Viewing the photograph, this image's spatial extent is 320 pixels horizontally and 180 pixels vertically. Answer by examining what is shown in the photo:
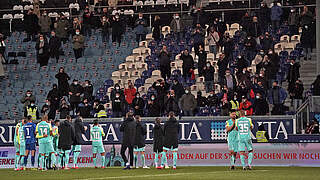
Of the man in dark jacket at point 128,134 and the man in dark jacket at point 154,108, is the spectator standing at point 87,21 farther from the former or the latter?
the man in dark jacket at point 128,134

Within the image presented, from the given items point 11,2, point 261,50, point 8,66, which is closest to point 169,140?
point 261,50

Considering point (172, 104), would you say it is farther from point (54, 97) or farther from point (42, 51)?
point (42, 51)

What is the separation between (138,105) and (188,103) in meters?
2.40

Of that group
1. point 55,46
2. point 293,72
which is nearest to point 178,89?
point 293,72

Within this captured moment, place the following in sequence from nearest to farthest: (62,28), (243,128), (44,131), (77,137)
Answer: (243,128), (44,131), (77,137), (62,28)

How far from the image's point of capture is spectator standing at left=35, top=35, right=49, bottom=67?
44.0 metres

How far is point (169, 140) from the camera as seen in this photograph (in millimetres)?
32094

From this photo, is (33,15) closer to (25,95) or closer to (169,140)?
(25,95)

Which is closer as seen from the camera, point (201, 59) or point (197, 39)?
point (201, 59)

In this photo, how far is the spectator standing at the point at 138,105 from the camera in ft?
124

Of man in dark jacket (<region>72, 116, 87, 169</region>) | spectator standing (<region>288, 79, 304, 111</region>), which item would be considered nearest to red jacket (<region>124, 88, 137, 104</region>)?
man in dark jacket (<region>72, 116, 87, 169</region>)

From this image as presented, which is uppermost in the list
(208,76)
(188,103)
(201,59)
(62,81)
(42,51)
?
(42,51)

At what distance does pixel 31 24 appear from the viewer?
46.2 m

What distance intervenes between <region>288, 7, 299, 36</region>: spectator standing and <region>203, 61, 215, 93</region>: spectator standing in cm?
619
